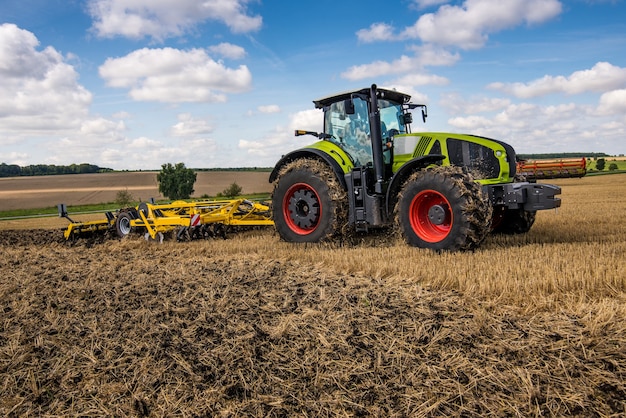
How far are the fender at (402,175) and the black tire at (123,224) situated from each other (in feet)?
Answer: 21.2

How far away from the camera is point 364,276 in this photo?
5926mm

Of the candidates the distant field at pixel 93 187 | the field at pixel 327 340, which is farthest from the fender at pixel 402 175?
the distant field at pixel 93 187

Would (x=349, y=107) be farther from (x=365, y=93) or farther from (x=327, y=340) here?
(x=327, y=340)

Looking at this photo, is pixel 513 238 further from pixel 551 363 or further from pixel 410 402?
pixel 410 402

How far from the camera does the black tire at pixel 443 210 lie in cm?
663

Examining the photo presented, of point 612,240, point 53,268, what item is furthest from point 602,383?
point 53,268

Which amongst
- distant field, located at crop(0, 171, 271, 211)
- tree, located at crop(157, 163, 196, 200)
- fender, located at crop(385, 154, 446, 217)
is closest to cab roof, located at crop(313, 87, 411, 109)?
fender, located at crop(385, 154, 446, 217)

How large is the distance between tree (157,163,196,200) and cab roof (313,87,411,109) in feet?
161

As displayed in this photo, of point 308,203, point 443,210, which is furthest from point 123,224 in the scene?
point 443,210

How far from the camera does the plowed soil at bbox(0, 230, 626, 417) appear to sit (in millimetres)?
3129

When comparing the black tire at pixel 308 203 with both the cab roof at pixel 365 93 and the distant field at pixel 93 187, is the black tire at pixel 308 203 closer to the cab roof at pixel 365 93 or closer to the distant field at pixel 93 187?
the cab roof at pixel 365 93

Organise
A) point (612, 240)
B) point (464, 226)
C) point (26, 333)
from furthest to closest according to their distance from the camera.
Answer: point (612, 240) < point (464, 226) < point (26, 333)

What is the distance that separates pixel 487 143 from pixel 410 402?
17.5ft

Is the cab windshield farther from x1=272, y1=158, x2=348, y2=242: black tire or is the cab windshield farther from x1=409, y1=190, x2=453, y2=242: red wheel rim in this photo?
x1=409, y1=190, x2=453, y2=242: red wheel rim
